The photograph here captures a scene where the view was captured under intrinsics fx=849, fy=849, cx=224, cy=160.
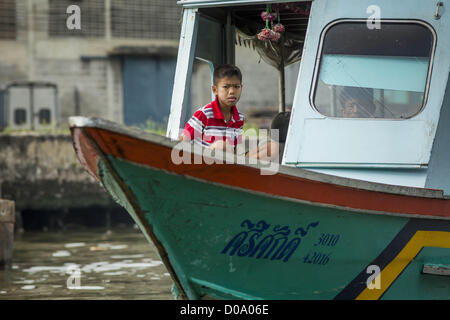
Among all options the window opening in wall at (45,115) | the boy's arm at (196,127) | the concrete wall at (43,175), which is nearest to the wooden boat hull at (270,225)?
the boy's arm at (196,127)

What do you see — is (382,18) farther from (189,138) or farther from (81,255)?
(81,255)

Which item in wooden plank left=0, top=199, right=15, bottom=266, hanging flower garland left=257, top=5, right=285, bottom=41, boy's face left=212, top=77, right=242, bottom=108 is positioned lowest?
wooden plank left=0, top=199, right=15, bottom=266

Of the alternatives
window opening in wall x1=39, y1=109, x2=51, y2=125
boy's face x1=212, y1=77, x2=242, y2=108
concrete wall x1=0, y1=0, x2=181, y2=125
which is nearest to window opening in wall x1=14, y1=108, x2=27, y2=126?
window opening in wall x1=39, y1=109, x2=51, y2=125

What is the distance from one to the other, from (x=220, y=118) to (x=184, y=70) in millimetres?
675

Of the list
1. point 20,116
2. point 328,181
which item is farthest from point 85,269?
point 20,116

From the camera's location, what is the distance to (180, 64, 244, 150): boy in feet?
16.7

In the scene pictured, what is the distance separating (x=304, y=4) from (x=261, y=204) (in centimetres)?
185

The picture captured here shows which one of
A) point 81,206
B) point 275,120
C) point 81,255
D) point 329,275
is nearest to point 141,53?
point 81,206

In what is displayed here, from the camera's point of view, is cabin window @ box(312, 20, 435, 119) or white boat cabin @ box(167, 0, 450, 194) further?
cabin window @ box(312, 20, 435, 119)

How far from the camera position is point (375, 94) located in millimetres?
5234

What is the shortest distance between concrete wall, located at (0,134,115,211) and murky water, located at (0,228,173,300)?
2.75 ft

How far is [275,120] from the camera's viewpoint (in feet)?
20.4

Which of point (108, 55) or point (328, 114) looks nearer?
point (328, 114)

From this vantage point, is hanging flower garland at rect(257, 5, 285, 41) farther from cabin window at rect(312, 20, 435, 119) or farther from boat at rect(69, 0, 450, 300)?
cabin window at rect(312, 20, 435, 119)
